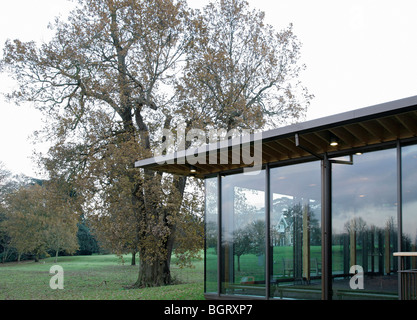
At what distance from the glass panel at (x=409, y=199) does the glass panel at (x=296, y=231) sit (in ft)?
5.06

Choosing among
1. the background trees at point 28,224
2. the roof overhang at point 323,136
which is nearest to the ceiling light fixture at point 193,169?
the roof overhang at point 323,136

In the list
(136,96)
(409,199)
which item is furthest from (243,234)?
(136,96)

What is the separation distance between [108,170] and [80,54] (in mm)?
4442

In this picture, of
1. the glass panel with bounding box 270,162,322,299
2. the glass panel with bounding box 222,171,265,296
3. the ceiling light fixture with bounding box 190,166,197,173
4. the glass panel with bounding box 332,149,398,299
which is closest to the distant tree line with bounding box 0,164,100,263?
the ceiling light fixture with bounding box 190,166,197,173

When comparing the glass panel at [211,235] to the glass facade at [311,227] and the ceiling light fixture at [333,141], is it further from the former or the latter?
the ceiling light fixture at [333,141]

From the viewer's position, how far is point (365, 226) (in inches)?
276

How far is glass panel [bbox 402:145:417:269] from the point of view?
6387 millimetres

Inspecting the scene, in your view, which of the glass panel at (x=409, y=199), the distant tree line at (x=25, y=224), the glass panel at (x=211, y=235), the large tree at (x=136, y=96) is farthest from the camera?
the distant tree line at (x=25, y=224)

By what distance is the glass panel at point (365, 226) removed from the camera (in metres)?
6.67

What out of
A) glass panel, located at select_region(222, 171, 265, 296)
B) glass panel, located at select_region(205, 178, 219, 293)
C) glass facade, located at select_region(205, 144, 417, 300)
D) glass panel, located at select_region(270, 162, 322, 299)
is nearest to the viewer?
glass facade, located at select_region(205, 144, 417, 300)

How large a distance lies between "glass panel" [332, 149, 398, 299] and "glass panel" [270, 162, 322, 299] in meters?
0.35

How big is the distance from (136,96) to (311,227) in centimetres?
1004

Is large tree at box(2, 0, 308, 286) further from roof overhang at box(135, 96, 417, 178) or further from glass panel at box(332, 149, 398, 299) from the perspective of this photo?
glass panel at box(332, 149, 398, 299)

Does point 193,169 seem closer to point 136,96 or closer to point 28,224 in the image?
point 136,96
